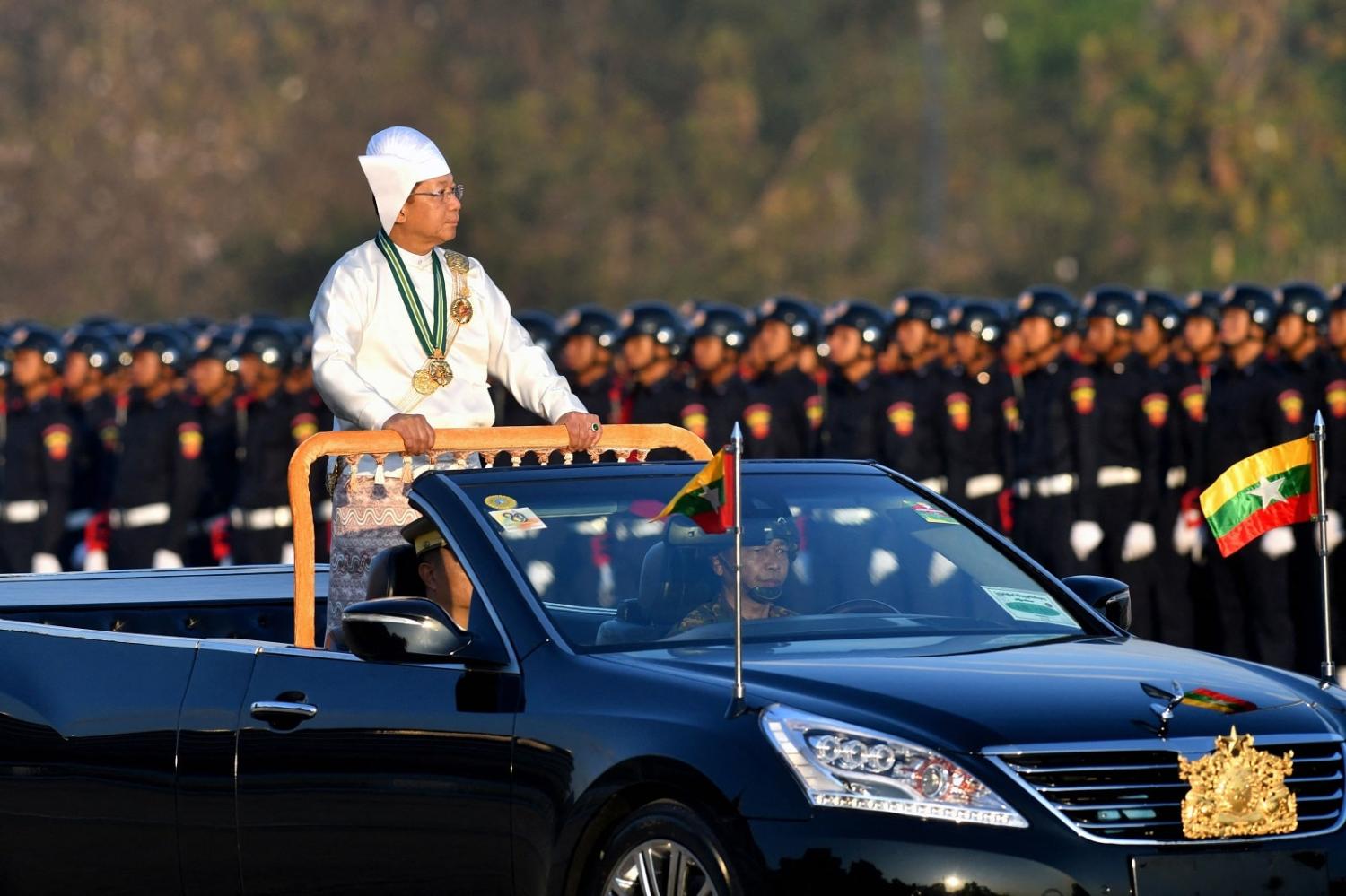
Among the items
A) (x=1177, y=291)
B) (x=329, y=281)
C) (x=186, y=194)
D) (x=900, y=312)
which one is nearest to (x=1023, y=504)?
(x=900, y=312)

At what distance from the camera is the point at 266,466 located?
21031 millimetres

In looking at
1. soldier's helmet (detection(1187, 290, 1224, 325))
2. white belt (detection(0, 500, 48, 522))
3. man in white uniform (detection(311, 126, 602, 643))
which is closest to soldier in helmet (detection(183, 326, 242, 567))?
white belt (detection(0, 500, 48, 522))

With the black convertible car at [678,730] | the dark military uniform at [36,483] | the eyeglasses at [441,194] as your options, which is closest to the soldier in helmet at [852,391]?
the dark military uniform at [36,483]

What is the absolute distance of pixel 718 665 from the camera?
7402mm

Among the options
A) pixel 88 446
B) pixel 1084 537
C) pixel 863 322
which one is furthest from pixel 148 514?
pixel 1084 537

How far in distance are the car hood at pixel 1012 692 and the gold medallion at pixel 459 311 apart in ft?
8.98

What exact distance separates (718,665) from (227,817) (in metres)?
1.58

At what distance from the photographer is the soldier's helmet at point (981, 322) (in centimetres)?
2045

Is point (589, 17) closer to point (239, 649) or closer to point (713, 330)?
point (713, 330)

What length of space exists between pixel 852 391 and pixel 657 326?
4.94 ft

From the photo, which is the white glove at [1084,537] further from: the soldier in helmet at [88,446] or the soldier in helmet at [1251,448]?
the soldier in helmet at [88,446]

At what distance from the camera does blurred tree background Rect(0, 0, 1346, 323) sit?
52.2m

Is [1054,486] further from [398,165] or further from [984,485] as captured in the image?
[398,165]

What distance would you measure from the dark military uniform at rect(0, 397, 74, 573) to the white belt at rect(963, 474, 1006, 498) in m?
6.15
